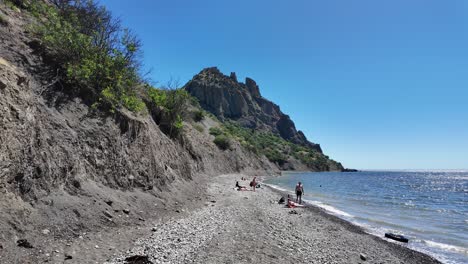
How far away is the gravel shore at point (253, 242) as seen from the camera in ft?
33.1

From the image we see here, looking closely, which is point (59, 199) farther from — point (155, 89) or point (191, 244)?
point (155, 89)

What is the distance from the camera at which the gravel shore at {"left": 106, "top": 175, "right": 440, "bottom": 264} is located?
1010cm

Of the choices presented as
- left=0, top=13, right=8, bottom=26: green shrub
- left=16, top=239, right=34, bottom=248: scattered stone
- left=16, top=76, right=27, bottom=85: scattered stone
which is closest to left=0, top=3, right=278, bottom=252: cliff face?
left=16, top=76, right=27, bottom=85: scattered stone

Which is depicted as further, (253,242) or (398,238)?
(398,238)

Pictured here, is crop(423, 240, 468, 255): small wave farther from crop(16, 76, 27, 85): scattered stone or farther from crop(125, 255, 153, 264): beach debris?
crop(16, 76, 27, 85): scattered stone

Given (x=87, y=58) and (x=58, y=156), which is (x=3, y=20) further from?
(x=58, y=156)

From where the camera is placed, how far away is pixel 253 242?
40.9 ft

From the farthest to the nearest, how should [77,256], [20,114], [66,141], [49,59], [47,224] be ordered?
[49,59]
[66,141]
[20,114]
[47,224]
[77,256]

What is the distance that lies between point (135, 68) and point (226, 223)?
1375 centimetres

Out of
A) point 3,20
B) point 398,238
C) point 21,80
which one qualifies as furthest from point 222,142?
point 21,80

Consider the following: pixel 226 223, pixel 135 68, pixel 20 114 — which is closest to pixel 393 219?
pixel 226 223

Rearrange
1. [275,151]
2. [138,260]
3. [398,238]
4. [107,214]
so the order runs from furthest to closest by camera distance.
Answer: [275,151]
[398,238]
[107,214]
[138,260]

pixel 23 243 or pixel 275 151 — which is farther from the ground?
pixel 275 151

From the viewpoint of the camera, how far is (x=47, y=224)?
924 centimetres
